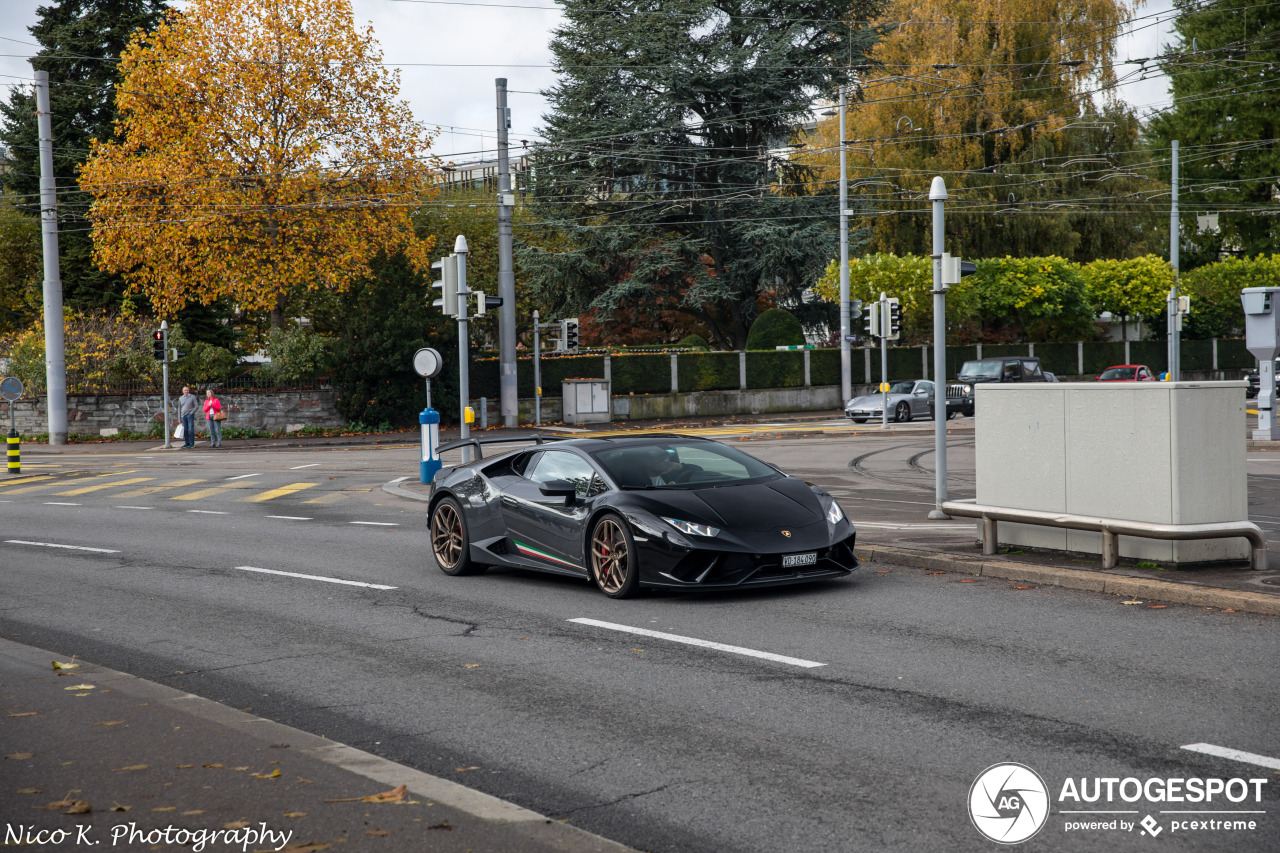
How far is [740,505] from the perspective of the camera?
32.1ft

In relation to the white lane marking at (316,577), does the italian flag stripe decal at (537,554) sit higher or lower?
higher

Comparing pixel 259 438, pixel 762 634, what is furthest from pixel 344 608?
pixel 259 438

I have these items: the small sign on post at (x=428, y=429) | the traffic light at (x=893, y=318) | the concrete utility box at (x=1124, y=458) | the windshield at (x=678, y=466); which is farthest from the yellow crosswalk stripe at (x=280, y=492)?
the traffic light at (x=893, y=318)

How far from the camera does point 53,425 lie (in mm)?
37750

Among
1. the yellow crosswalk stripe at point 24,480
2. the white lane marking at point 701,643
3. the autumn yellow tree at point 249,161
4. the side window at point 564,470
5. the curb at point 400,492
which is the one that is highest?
the autumn yellow tree at point 249,161

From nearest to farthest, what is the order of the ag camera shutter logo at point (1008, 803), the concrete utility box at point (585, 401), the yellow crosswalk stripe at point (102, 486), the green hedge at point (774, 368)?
the ag camera shutter logo at point (1008, 803)
the yellow crosswalk stripe at point (102, 486)
the concrete utility box at point (585, 401)
the green hedge at point (774, 368)

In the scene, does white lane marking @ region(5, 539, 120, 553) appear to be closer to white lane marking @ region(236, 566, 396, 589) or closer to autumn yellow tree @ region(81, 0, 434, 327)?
white lane marking @ region(236, 566, 396, 589)

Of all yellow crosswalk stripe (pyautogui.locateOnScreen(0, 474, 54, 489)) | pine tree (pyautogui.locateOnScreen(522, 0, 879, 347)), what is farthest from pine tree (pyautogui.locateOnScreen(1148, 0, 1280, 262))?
yellow crosswalk stripe (pyautogui.locateOnScreen(0, 474, 54, 489))

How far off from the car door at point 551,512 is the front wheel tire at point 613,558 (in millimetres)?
186

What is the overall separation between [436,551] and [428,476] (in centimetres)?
977

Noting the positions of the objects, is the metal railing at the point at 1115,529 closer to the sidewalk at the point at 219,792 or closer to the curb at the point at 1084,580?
the curb at the point at 1084,580
